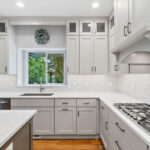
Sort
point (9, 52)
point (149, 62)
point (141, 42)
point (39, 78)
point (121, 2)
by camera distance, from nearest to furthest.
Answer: point (141, 42) < point (149, 62) < point (121, 2) < point (9, 52) < point (39, 78)

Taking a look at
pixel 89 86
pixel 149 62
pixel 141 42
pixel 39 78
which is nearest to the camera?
pixel 141 42

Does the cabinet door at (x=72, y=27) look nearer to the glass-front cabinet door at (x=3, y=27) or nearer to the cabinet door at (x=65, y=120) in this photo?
the glass-front cabinet door at (x=3, y=27)

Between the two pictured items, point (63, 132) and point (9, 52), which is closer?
point (63, 132)

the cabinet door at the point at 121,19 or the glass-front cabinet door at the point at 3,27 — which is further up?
the glass-front cabinet door at the point at 3,27

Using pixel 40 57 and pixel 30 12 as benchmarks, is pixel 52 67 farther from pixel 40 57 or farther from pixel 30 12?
pixel 30 12

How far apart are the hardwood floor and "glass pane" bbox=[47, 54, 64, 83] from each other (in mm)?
1483

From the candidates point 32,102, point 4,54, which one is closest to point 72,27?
point 4,54

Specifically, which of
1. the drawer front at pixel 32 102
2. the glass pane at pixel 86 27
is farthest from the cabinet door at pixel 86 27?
the drawer front at pixel 32 102

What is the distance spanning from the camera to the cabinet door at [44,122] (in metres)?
2.86

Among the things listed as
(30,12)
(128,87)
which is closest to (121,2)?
(128,87)

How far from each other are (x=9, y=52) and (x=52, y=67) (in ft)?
3.53

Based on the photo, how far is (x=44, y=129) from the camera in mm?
2875

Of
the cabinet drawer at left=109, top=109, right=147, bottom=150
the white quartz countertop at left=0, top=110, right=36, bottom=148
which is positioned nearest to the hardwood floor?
the cabinet drawer at left=109, top=109, right=147, bottom=150

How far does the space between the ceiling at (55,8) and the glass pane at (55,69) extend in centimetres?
106
